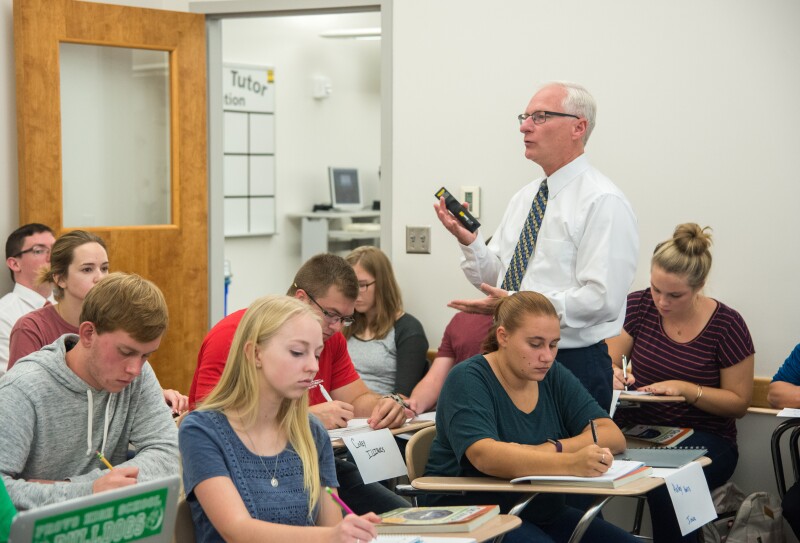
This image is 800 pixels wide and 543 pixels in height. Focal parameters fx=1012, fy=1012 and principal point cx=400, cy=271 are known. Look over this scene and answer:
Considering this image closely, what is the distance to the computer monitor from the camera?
8.73m

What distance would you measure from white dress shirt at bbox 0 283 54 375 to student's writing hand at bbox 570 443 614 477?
2.48m

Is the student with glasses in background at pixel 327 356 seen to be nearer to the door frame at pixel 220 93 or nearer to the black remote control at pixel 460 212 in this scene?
the black remote control at pixel 460 212

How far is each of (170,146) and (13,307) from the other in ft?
4.23

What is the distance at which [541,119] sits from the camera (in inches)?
134

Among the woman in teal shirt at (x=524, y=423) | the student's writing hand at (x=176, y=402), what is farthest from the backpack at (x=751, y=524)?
the student's writing hand at (x=176, y=402)

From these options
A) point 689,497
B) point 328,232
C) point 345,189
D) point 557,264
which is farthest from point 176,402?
point 345,189

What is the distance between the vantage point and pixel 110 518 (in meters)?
1.59

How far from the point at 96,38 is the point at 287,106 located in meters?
3.85

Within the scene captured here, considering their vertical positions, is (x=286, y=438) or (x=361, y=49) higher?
(x=361, y=49)

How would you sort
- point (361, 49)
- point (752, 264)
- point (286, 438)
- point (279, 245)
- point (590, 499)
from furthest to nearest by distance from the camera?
point (361, 49), point (279, 245), point (752, 264), point (590, 499), point (286, 438)

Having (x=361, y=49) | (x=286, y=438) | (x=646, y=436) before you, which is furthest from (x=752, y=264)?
(x=361, y=49)

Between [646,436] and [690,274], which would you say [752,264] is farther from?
[646,436]

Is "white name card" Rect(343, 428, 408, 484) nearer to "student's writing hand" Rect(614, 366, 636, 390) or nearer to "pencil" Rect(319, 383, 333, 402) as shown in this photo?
"pencil" Rect(319, 383, 333, 402)

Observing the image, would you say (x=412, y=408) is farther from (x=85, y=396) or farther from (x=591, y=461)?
(x=85, y=396)
